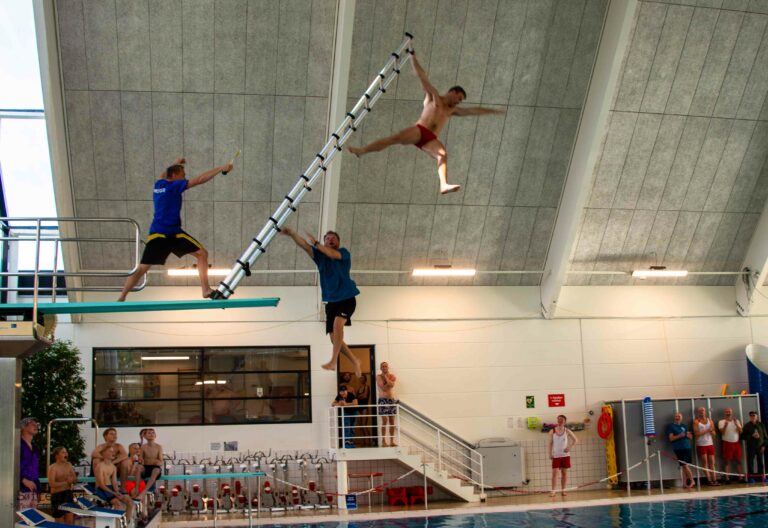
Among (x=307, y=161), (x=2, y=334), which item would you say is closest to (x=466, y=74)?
(x=307, y=161)

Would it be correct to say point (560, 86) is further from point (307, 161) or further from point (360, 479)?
point (360, 479)

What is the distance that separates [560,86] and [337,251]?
9368 mm

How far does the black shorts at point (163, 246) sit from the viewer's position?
9549mm

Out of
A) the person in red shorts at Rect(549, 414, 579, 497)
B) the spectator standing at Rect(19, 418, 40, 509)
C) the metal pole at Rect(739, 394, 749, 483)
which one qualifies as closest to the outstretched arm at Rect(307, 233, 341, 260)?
the spectator standing at Rect(19, 418, 40, 509)

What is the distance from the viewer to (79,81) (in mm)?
16000

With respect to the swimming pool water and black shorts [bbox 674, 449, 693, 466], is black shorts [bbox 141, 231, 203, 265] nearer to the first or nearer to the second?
the swimming pool water

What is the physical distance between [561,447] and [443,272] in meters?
4.61

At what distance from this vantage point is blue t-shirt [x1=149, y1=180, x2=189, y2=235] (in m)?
9.56

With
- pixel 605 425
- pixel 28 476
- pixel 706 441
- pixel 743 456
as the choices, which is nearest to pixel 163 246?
pixel 28 476

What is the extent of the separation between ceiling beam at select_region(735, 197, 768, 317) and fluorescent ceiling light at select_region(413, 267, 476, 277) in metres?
6.80

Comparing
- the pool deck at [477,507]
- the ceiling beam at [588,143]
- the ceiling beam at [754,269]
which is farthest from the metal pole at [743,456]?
the ceiling beam at [588,143]

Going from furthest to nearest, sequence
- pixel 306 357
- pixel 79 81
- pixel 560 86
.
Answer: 1. pixel 306 357
2. pixel 560 86
3. pixel 79 81

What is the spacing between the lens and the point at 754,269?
20.0 m

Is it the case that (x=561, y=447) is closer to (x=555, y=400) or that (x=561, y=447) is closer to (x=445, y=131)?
(x=555, y=400)
